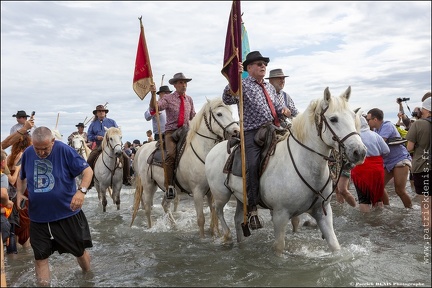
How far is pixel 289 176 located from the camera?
6.06 meters

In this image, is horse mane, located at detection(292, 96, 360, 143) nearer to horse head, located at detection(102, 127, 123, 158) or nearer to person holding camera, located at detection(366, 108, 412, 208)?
person holding camera, located at detection(366, 108, 412, 208)

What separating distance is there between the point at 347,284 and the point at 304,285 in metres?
0.49

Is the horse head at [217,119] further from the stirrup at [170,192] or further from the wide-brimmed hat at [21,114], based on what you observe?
the wide-brimmed hat at [21,114]

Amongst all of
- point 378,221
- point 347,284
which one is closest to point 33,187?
point 347,284

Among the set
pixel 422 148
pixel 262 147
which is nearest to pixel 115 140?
pixel 262 147

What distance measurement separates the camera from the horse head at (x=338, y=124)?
520cm

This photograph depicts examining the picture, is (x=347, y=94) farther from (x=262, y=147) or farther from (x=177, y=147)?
(x=177, y=147)

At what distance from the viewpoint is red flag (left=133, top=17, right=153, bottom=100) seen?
9.45m

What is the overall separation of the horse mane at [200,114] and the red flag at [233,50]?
4.52ft

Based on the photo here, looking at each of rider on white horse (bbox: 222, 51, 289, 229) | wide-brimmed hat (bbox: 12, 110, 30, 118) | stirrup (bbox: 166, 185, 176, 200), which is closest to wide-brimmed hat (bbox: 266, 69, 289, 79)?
rider on white horse (bbox: 222, 51, 289, 229)

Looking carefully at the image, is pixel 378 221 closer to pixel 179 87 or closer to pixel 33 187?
pixel 179 87

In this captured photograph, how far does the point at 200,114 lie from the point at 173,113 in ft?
3.32

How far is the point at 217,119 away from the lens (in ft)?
27.1

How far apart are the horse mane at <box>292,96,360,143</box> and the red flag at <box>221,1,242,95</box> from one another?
1.11 m
